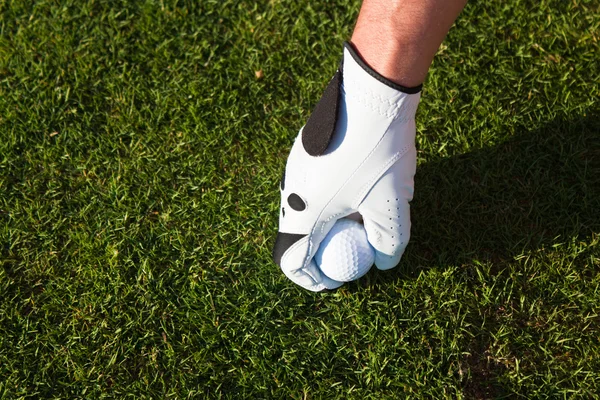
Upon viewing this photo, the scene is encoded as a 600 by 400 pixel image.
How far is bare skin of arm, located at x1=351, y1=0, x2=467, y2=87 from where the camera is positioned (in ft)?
7.61

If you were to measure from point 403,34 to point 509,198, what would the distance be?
1.31 m

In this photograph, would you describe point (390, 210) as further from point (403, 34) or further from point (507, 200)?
point (507, 200)

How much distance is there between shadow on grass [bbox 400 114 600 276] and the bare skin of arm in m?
0.96

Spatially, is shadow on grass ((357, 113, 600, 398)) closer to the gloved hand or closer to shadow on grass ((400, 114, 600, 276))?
shadow on grass ((400, 114, 600, 276))

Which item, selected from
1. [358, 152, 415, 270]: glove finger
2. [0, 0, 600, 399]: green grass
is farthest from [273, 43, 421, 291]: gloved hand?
[0, 0, 600, 399]: green grass

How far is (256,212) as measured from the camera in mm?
3260

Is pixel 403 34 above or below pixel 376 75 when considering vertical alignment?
above

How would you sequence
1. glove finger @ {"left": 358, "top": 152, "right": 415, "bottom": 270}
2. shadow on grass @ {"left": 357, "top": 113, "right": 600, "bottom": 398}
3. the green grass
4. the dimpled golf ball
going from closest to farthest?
glove finger @ {"left": 358, "top": 152, "right": 415, "bottom": 270} → the dimpled golf ball → the green grass → shadow on grass @ {"left": 357, "top": 113, "right": 600, "bottom": 398}

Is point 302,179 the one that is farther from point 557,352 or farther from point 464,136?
point 557,352

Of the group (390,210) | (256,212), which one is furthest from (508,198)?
(256,212)

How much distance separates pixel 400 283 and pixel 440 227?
→ 0.39 m

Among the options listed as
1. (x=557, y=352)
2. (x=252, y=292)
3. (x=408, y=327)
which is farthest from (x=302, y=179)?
(x=557, y=352)

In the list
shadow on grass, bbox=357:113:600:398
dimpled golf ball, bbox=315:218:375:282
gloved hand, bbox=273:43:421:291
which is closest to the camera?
gloved hand, bbox=273:43:421:291

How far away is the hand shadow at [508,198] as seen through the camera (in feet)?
10.1
